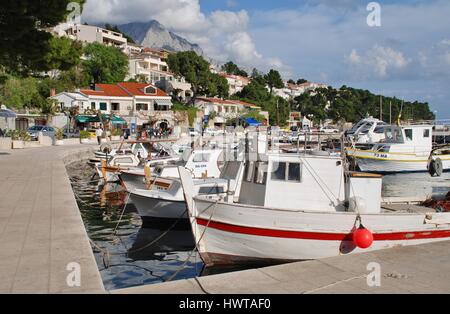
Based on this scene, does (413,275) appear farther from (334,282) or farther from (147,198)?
(147,198)

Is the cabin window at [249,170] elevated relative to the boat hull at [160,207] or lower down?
elevated

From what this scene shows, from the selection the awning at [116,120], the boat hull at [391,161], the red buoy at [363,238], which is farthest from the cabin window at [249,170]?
the awning at [116,120]

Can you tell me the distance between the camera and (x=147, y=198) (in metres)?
15.4

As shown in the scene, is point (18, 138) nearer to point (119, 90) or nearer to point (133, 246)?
point (133, 246)

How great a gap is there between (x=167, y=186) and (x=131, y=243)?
A: 3.86 metres

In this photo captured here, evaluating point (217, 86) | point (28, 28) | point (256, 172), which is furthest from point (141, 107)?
point (256, 172)

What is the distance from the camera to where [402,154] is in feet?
119

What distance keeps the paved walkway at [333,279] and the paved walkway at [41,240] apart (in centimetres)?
119

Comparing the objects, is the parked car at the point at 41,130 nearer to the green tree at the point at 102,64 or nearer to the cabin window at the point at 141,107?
the cabin window at the point at 141,107

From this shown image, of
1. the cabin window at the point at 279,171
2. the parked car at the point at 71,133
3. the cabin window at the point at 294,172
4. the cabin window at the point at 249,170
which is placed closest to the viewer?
the cabin window at the point at 294,172

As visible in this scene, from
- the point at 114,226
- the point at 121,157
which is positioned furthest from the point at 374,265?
the point at 121,157

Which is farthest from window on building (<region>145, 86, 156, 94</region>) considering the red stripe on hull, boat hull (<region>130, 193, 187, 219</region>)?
the red stripe on hull

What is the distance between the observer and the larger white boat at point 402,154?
36.1m

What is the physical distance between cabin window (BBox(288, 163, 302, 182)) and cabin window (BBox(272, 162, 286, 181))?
0.14 meters
